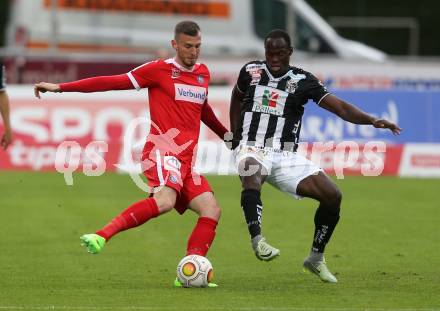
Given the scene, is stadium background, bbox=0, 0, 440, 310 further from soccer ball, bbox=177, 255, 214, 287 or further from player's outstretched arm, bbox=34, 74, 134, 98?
player's outstretched arm, bbox=34, 74, 134, 98

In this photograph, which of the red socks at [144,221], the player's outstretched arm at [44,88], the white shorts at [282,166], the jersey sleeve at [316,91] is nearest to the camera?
the red socks at [144,221]

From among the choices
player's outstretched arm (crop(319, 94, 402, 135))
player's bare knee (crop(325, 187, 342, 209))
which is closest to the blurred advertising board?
player's outstretched arm (crop(319, 94, 402, 135))

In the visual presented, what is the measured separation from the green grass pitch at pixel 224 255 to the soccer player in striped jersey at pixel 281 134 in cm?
59

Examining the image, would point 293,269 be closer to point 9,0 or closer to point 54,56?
point 54,56

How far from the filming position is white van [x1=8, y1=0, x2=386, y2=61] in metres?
27.8

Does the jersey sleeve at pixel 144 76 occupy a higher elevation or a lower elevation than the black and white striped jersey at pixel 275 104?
higher

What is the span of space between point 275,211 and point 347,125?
5845 millimetres

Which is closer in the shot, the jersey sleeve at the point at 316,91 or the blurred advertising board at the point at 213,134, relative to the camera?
the jersey sleeve at the point at 316,91

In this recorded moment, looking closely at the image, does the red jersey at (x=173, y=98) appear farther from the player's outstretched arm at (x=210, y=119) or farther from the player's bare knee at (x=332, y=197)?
the player's bare knee at (x=332, y=197)

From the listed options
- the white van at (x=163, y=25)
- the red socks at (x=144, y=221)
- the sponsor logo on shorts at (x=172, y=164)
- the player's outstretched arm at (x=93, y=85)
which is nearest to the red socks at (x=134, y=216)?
the red socks at (x=144, y=221)

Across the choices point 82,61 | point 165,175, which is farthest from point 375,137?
point 165,175

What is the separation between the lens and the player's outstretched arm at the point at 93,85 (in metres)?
9.59

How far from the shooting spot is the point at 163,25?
2812 centimetres

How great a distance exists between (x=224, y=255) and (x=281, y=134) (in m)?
2.04
